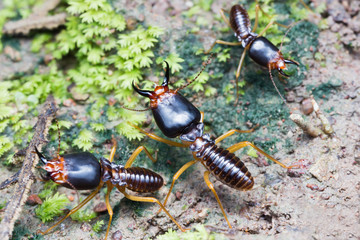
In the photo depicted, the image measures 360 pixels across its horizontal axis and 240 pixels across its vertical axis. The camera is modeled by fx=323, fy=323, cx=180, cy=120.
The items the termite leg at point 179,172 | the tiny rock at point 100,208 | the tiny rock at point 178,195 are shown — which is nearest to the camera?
the termite leg at point 179,172

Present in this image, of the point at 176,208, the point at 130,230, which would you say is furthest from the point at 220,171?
the point at 130,230

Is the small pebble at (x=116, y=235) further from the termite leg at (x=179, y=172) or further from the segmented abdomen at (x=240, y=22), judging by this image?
the segmented abdomen at (x=240, y=22)

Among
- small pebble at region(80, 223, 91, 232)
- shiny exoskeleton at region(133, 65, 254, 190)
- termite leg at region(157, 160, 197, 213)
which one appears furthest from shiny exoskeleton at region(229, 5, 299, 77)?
small pebble at region(80, 223, 91, 232)

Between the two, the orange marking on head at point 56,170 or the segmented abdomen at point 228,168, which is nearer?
the orange marking on head at point 56,170

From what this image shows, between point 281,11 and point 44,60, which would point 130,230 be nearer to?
point 44,60

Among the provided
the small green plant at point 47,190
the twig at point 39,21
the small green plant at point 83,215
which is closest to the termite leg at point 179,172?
the small green plant at point 83,215

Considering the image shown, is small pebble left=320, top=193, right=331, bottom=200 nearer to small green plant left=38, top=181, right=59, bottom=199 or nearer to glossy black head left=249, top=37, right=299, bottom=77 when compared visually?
glossy black head left=249, top=37, right=299, bottom=77

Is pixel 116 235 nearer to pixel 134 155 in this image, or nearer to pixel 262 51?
pixel 134 155
